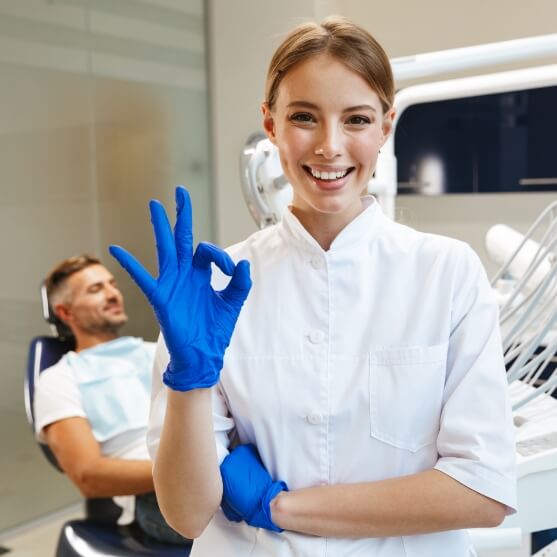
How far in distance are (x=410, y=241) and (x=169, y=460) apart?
378 millimetres

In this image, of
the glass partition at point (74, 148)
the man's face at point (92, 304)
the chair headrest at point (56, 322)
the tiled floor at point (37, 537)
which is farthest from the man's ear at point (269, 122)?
the tiled floor at point (37, 537)

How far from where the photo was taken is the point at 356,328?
2.96 feet

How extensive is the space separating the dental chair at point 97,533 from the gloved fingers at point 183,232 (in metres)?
1.19

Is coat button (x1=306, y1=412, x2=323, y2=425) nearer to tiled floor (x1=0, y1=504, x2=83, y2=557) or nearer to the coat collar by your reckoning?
the coat collar

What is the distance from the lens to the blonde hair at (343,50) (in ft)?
2.83

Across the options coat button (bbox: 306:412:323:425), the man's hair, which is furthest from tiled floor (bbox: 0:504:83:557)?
coat button (bbox: 306:412:323:425)

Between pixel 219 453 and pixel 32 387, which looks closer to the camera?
pixel 219 453

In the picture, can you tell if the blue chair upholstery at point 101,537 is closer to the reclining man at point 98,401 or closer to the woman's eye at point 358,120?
the reclining man at point 98,401

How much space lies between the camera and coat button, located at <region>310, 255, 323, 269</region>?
932mm

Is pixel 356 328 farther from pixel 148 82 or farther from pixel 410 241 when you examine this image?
pixel 148 82

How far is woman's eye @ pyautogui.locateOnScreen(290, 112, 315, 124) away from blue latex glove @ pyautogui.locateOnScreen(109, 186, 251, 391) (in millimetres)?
166

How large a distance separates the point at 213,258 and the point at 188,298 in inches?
1.9

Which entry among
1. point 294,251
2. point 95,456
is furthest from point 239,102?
point 294,251

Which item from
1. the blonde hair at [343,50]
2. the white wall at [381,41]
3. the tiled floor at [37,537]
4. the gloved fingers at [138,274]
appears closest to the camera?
the gloved fingers at [138,274]
